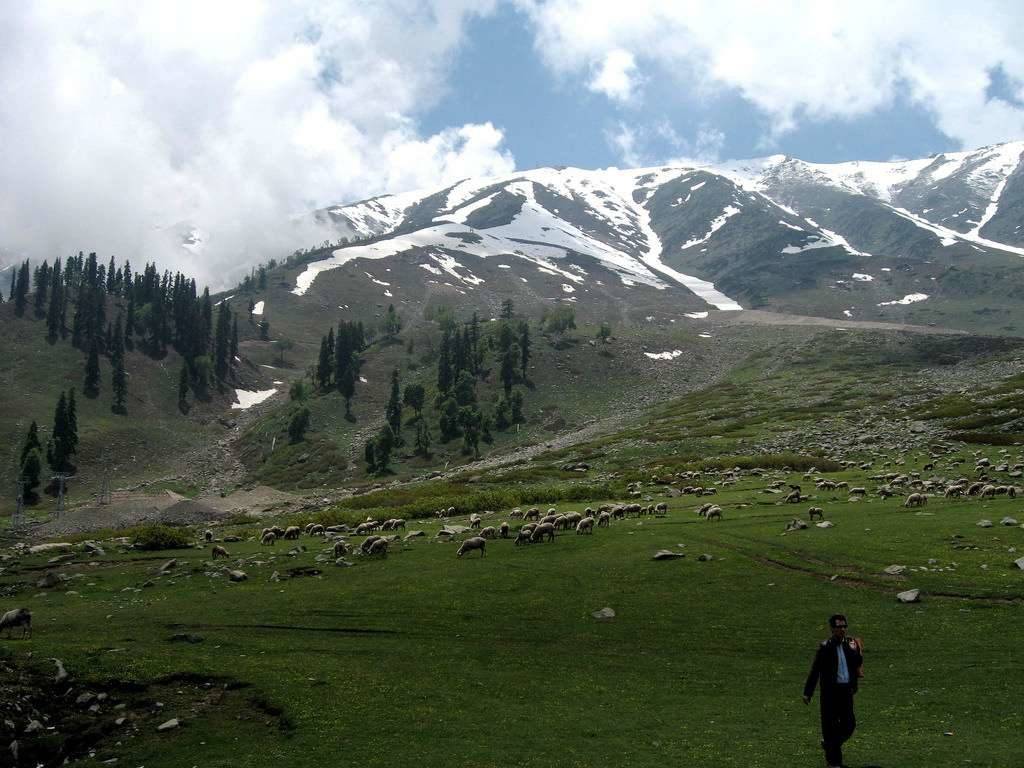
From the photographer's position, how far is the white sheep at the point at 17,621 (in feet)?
82.2

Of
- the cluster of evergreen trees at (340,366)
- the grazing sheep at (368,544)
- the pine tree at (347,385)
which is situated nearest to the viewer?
the grazing sheep at (368,544)

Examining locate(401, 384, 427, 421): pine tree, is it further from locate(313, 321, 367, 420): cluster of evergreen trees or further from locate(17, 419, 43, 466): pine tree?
locate(17, 419, 43, 466): pine tree

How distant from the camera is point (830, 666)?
50.5ft

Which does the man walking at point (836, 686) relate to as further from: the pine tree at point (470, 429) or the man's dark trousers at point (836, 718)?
the pine tree at point (470, 429)

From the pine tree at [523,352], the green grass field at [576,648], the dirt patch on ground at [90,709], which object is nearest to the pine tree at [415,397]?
the pine tree at [523,352]

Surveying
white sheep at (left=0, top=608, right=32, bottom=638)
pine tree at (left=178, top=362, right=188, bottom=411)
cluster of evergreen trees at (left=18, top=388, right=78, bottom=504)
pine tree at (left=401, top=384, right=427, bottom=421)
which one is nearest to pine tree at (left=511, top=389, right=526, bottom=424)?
pine tree at (left=401, top=384, right=427, bottom=421)

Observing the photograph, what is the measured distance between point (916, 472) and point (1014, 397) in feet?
165

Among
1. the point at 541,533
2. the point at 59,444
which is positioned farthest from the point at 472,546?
the point at 59,444

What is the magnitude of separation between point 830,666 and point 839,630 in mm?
773

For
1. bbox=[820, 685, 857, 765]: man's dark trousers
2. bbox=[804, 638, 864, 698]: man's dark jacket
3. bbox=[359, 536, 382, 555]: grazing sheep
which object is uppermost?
bbox=[804, 638, 864, 698]: man's dark jacket

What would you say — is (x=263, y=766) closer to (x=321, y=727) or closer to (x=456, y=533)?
→ (x=321, y=727)

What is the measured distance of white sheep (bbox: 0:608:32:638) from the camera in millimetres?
25047

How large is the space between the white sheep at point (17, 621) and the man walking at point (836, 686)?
24.8 meters

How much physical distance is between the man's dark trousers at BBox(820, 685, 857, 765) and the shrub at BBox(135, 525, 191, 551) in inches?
1669
